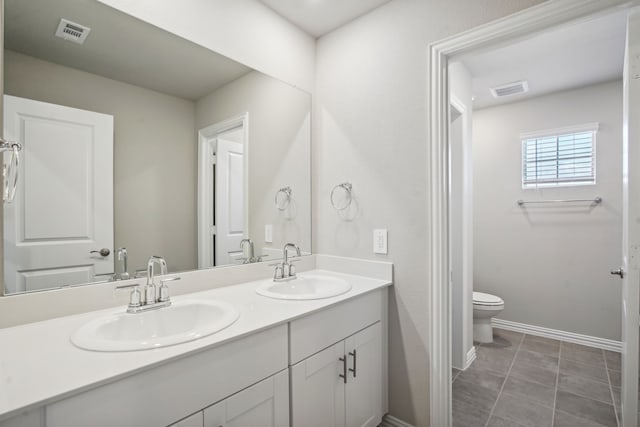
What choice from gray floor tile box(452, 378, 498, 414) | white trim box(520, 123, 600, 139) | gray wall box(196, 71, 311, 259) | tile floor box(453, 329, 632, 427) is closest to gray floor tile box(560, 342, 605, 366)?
tile floor box(453, 329, 632, 427)

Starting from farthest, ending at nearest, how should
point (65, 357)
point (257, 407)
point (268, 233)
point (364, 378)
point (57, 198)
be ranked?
point (268, 233), point (364, 378), point (57, 198), point (257, 407), point (65, 357)

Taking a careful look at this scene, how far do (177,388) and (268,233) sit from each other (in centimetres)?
112

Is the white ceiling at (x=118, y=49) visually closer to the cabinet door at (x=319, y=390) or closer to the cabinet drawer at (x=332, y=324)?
the cabinet drawer at (x=332, y=324)

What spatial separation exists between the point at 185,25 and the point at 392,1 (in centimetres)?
111

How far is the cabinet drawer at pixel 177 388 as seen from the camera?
742 millimetres

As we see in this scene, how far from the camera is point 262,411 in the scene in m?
1.10

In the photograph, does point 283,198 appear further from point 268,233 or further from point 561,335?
point 561,335

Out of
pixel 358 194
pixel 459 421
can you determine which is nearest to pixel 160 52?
pixel 358 194

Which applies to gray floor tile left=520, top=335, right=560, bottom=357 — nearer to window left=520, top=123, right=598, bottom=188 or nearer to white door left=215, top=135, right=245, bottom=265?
window left=520, top=123, right=598, bottom=188

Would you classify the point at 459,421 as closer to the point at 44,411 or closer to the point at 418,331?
the point at 418,331

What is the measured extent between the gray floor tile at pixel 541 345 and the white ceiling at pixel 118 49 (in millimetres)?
3225

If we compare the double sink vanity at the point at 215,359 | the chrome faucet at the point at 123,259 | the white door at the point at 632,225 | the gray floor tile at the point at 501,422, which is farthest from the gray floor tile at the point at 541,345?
the chrome faucet at the point at 123,259

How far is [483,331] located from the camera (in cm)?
293

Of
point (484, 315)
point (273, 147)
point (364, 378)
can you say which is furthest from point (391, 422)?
point (273, 147)
